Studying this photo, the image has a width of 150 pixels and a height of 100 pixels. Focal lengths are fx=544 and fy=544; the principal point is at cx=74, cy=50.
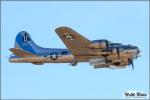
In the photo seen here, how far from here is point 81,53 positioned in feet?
178

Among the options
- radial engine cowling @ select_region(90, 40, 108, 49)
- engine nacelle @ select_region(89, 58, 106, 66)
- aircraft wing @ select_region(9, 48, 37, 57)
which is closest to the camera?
radial engine cowling @ select_region(90, 40, 108, 49)

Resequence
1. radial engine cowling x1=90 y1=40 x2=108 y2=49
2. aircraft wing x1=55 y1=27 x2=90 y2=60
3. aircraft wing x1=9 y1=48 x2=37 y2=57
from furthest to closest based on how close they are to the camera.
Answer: aircraft wing x1=9 y1=48 x2=37 y2=57, radial engine cowling x1=90 y1=40 x2=108 y2=49, aircraft wing x1=55 y1=27 x2=90 y2=60

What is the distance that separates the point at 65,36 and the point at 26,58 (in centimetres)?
735

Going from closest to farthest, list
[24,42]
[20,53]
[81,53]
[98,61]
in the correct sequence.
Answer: [98,61], [81,53], [20,53], [24,42]

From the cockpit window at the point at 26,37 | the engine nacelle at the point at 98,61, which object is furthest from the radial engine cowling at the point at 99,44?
the cockpit window at the point at 26,37

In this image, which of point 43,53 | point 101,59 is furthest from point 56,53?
point 101,59

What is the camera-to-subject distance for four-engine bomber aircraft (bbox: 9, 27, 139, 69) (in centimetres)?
5222

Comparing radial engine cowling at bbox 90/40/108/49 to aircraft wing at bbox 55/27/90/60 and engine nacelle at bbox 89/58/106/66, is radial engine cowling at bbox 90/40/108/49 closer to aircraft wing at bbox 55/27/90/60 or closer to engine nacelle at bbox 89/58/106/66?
aircraft wing at bbox 55/27/90/60

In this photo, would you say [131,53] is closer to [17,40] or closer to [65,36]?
[65,36]

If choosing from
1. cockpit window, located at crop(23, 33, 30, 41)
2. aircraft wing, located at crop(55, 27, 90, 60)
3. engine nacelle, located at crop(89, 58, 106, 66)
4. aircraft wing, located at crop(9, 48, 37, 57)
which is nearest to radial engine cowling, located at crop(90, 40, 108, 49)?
aircraft wing, located at crop(55, 27, 90, 60)

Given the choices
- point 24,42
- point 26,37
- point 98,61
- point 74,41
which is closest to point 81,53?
point 98,61

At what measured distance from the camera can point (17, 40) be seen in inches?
2429

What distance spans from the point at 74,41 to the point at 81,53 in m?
2.10

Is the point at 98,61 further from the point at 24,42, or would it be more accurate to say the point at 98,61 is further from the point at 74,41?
the point at 24,42
